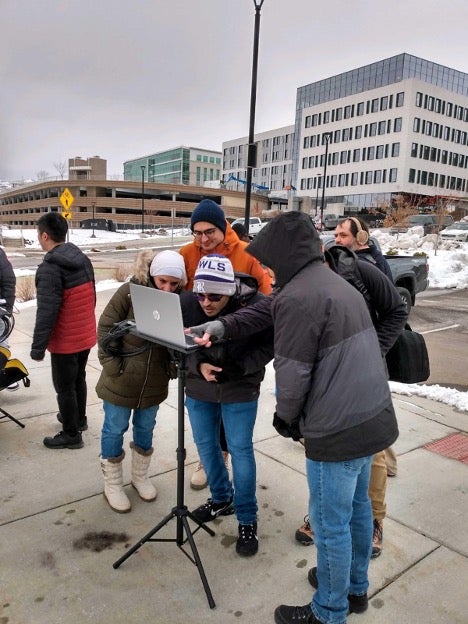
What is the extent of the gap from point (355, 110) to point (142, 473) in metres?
74.9

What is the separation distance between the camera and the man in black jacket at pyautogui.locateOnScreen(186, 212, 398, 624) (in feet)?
6.31

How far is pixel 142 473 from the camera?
3.38 m

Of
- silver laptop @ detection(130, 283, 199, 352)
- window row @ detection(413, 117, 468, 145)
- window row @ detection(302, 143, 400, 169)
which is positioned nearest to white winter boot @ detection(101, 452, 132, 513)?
silver laptop @ detection(130, 283, 199, 352)

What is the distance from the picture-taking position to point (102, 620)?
90.8 inches

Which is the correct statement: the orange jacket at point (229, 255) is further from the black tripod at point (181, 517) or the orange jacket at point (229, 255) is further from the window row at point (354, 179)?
the window row at point (354, 179)

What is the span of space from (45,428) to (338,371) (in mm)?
3389

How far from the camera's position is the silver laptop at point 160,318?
212 cm

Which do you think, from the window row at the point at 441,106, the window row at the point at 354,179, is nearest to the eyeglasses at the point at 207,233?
the window row at the point at 354,179

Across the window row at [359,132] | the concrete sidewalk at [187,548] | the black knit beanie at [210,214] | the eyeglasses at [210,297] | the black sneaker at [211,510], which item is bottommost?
the concrete sidewalk at [187,548]

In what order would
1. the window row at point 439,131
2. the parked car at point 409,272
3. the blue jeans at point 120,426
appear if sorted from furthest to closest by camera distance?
1. the window row at point 439,131
2. the parked car at point 409,272
3. the blue jeans at point 120,426

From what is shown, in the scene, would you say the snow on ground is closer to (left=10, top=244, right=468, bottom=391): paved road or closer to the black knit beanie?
(left=10, top=244, right=468, bottom=391): paved road

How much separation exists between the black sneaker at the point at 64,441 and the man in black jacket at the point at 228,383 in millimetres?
1491

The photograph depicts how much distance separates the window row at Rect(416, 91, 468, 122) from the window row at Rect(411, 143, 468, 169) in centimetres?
494

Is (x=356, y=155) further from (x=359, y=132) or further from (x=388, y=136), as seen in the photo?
(x=388, y=136)
